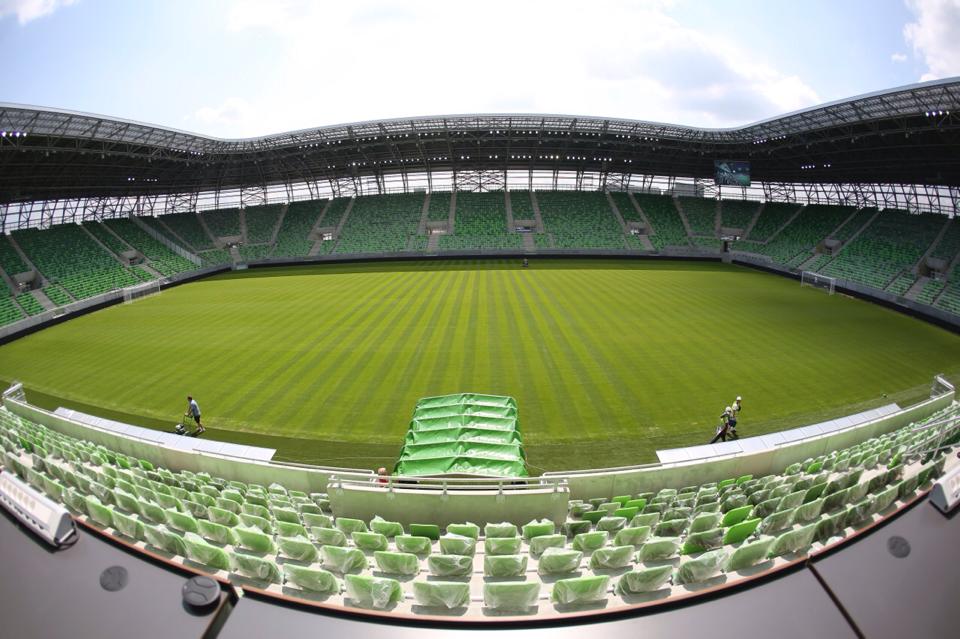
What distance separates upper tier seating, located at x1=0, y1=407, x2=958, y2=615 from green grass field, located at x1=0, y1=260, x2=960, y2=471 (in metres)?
4.50

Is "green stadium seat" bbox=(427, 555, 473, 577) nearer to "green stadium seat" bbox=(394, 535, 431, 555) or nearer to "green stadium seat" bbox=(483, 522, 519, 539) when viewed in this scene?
"green stadium seat" bbox=(394, 535, 431, 555)

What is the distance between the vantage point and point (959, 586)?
4605mm

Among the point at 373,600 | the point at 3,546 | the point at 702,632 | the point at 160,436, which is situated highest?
the point at 160,436

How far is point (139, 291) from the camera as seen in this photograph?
40750 mm

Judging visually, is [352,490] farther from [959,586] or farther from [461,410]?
[959,586]

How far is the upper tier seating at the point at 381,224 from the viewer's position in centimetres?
5772

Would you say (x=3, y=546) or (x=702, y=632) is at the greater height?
(x=3, y=546)

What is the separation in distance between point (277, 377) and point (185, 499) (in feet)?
36.8

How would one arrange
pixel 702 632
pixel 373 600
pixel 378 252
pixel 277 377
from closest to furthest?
pixel 702 632 → pixel 373 600 → pixel 277 377 → pixel 378 252

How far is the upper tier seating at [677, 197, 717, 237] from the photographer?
60.4 metres

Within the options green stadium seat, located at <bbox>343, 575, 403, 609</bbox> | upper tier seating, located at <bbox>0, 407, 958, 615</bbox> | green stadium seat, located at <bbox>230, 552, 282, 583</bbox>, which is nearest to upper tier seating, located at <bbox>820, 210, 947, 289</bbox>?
upper tier seating, located at <bbox>0, 407, 958, 615</bbox>

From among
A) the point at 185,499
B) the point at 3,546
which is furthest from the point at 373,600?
the point at 185,499

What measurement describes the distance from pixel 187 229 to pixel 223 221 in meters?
5.07

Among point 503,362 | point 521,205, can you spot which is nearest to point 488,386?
point 503,362
